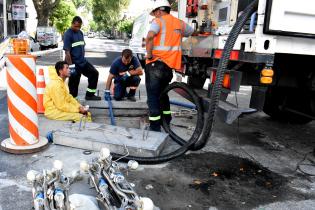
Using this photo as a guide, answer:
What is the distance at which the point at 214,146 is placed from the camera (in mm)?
4676

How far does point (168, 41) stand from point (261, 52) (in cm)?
152

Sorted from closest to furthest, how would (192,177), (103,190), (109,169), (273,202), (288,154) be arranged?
(103,190), (109,169), (273,202), (192,177), (288,154)

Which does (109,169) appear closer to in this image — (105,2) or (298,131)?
(298,131)

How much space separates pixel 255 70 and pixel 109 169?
203 cm

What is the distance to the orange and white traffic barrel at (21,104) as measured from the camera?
12.5 feet

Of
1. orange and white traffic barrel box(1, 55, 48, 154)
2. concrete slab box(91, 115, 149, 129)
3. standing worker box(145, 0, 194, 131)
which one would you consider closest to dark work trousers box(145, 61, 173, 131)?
standing worker box(145, 0, 194, 131)

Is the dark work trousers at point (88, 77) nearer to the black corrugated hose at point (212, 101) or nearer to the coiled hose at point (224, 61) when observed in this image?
the black corrugated hose at point (212, 101)

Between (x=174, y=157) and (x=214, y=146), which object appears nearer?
(x=174, y=157)

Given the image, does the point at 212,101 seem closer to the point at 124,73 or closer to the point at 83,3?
the point at 124,73

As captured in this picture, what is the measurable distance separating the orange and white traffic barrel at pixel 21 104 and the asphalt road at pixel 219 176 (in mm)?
147

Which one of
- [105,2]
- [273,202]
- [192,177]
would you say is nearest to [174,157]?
[192,177]

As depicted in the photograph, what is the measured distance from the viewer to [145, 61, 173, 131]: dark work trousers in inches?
181

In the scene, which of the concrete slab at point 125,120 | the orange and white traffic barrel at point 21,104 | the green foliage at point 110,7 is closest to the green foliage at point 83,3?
the green foliage at point 110,7

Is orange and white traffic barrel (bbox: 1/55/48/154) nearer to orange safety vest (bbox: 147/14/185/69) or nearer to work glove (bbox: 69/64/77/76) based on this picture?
orange safety vest (bbox: 147/14/185/69)
